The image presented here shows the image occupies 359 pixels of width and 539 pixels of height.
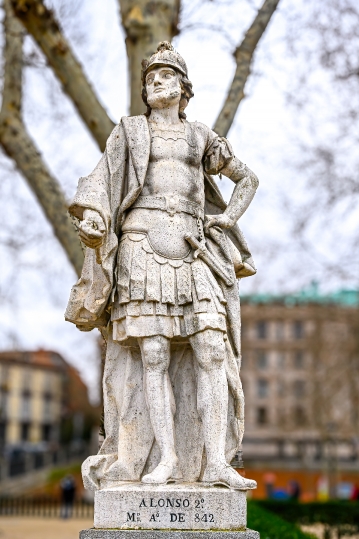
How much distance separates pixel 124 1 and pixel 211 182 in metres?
6.97

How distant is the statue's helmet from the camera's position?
18.7 ft

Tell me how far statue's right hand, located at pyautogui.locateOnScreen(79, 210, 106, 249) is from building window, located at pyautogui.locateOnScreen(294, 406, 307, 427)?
34889 millimetres

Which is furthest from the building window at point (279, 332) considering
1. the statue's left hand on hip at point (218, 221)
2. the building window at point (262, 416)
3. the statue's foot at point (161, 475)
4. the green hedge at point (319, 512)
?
the statue's foot at point (161, 475)

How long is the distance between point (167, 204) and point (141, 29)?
22.2 feet

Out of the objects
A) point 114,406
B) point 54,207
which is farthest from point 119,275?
point 54,207

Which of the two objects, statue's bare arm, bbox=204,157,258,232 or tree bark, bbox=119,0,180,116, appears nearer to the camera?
statue's bare arm, bbox=204,157,258,232

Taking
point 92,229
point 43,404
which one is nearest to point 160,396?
point 92,229

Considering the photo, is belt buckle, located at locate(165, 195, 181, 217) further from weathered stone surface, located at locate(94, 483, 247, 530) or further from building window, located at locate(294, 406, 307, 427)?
building window, located at locate(294, 406, 307, 427)

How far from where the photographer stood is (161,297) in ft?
17.0

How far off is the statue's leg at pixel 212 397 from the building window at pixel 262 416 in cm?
6015

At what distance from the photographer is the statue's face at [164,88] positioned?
18.6ft

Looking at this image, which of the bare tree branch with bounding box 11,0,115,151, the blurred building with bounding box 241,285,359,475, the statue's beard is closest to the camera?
the statue's beard

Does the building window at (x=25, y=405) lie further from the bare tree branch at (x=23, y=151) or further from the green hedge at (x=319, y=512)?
the bare tree branch at (x=23, y=151)

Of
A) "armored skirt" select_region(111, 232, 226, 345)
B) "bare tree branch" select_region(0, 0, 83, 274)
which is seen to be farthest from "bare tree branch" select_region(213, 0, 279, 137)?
"armored skirt" select_region(111, 232, 226, 345)
